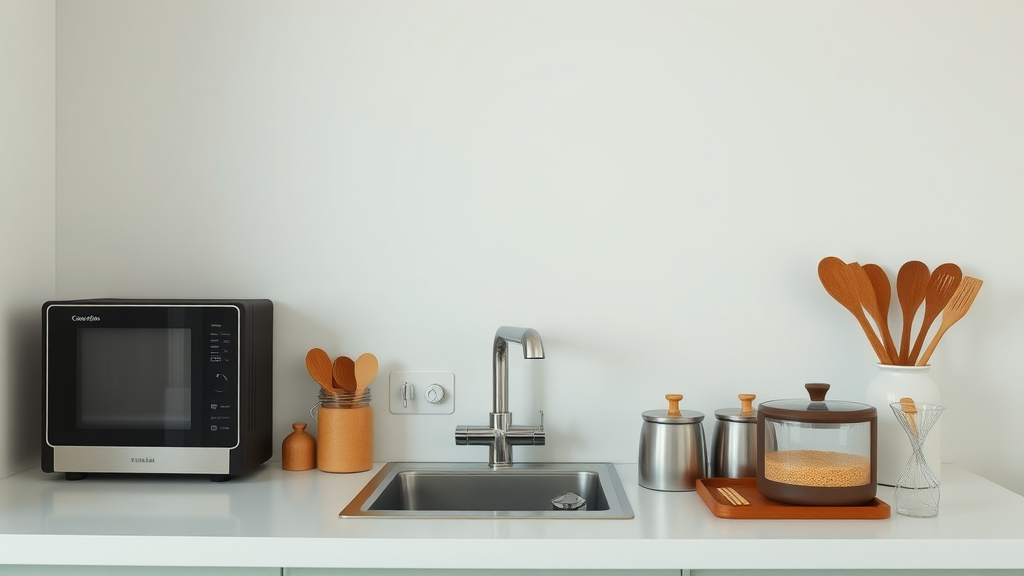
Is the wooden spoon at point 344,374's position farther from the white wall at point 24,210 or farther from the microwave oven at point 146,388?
the white wall at point 24,210

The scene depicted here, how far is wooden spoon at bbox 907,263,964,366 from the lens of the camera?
167 centimetres

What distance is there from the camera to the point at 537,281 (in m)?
1.76

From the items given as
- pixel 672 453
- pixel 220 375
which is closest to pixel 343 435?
pixel 220 375

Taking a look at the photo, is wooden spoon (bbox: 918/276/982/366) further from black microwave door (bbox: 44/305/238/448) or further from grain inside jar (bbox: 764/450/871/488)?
black microwave door (bbox: 44/305/238/448)

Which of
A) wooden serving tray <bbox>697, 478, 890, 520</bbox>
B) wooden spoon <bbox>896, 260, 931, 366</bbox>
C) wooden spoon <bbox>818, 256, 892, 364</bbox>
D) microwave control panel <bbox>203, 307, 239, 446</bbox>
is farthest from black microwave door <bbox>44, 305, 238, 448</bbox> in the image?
wooden spoon <bbox>896, 260, 931, 366</bbox>

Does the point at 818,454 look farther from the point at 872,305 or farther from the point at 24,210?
the point at 24,210

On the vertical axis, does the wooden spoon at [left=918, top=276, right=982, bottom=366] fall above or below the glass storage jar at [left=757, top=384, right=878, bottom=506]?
above

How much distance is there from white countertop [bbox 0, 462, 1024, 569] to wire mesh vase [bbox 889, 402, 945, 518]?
2 centimetres

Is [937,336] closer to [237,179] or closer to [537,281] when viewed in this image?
[537,281]

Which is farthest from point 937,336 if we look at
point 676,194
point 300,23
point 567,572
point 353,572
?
point 300,23

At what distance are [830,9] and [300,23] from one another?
3.87 ft

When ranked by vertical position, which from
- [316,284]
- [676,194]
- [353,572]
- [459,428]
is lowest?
[353,572]

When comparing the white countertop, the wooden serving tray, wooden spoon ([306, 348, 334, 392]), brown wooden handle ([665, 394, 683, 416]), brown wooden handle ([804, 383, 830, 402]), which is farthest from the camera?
wooden spoon ([306, 348, 334, 392])

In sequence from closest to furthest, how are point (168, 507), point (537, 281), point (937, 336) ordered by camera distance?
point (168, 507), point (937, 336), point (537, 281)
